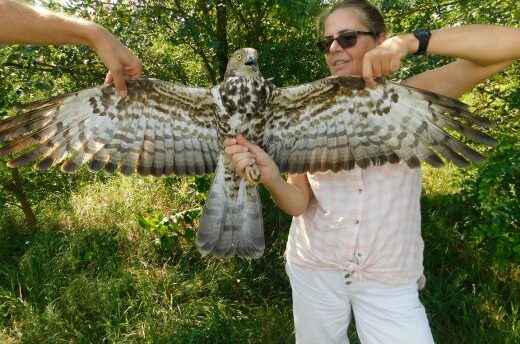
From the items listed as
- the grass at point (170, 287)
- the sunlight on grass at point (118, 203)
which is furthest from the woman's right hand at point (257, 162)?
the sunlight on grass at point (118, 203)

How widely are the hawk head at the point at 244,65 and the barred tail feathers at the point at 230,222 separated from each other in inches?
23.1

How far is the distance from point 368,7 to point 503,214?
227cm

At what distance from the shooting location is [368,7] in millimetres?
2514

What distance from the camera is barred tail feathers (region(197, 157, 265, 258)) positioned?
2832 mm

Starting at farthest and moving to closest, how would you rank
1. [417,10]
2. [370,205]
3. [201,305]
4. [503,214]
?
1. [417,10]
2. [201,305]
3. [503,214]
4. [370,205]

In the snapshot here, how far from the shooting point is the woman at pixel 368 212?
215cm

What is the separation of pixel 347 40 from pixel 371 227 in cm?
103

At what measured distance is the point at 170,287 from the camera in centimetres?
439

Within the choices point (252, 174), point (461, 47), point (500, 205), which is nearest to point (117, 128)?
point (252, 174)

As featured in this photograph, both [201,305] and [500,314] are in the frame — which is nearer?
[500,314]

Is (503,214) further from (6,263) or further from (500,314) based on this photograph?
(6,263)

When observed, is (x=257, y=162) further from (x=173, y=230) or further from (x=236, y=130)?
(x=173, y=230)

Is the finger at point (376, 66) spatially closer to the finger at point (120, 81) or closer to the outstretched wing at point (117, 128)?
the outstretched wing at point (117, 128)

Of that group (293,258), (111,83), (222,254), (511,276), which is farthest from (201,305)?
(511,276)
